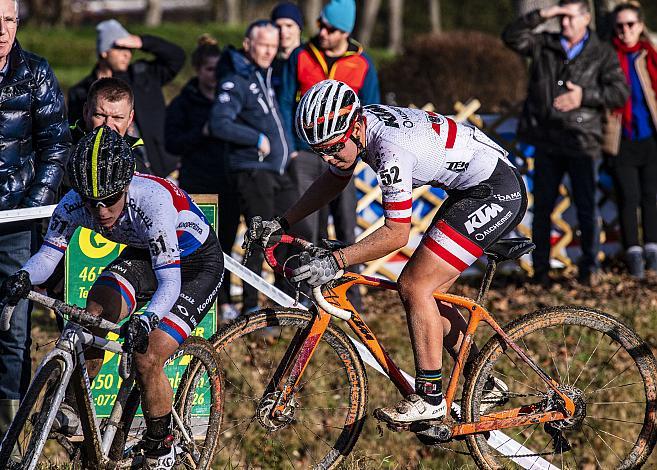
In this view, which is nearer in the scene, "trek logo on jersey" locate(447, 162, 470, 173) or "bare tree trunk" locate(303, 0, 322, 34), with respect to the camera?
"trek logo on jersey" locate(447, 162, 470, 173)

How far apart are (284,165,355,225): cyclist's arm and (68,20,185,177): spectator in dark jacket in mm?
3366

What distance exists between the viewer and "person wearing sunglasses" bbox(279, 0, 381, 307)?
9.31 m

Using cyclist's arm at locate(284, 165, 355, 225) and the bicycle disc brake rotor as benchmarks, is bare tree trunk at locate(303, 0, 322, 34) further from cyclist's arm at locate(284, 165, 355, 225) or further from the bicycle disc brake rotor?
the bicycle disc brake rotor

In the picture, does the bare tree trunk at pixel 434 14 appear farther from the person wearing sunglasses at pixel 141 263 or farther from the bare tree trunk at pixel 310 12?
the person wearing sunglasses at pixel 141 263

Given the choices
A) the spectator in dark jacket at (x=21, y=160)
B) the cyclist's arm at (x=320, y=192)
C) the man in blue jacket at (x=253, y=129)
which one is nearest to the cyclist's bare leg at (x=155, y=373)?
the cyclist's arm at (x=320, y=192)

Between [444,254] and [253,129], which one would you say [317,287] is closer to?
[444,254]

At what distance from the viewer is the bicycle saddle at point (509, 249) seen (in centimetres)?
602

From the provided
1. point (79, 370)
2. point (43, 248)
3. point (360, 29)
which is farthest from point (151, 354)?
point (360, 29)

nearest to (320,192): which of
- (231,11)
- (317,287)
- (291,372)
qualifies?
(317,287)

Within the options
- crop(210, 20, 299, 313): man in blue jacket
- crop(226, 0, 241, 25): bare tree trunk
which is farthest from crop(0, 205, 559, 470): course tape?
crop(226, 0, 241, 25): bare tree trunk

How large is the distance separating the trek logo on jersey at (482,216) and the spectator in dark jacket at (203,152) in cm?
364

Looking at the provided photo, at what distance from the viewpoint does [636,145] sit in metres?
10.8

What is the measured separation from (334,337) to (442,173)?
1.11 meters

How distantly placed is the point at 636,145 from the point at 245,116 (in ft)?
13.3
